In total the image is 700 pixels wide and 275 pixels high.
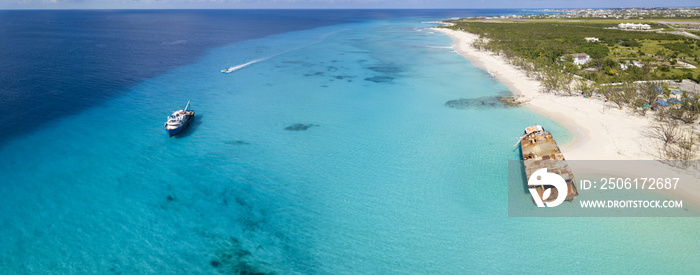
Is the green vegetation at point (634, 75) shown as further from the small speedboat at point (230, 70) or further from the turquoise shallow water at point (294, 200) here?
the small speedboat at point (230, 70)

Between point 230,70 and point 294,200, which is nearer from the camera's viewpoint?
point 294,200

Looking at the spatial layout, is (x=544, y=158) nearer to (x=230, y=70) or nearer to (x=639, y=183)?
(x=639, y=183)

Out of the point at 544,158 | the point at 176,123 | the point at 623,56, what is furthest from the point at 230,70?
the point at 623,56

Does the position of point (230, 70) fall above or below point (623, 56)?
above

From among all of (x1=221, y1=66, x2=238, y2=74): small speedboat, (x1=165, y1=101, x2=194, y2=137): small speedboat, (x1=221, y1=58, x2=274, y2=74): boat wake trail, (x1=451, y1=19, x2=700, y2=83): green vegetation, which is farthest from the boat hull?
(x1=451, y1=19, x2=700, y2=83): green vegetation

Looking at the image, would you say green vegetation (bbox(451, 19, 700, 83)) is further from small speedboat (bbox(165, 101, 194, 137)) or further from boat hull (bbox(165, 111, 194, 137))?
small speedboat (bbox(165, 101, 194, 137))

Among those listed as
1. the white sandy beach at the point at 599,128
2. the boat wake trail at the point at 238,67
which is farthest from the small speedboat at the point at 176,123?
the white sandy beach at the point at 599,128

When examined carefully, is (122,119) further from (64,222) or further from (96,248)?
(96,248)
